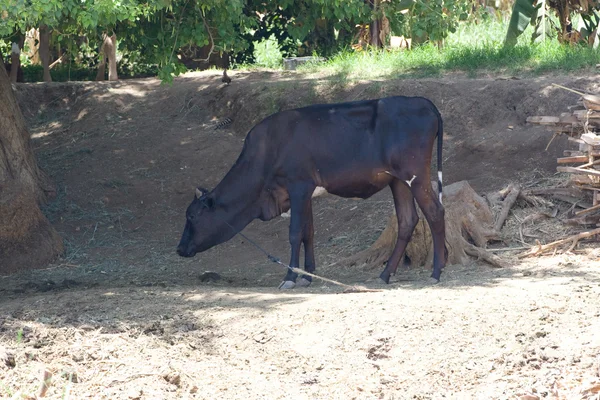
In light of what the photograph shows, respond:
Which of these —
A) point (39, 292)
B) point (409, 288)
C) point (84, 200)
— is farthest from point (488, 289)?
point (84, 200)

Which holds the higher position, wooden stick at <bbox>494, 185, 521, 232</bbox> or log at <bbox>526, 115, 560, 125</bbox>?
log at <bbox>526, 115, 560, 125</bbox>

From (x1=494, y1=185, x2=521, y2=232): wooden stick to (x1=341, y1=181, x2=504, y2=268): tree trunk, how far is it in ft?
0.28

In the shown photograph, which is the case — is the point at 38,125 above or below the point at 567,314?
above

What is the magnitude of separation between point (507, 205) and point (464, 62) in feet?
17.3

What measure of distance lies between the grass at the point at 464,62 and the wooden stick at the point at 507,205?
13.6 ft

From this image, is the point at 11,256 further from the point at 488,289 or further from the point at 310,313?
the point at 488,289

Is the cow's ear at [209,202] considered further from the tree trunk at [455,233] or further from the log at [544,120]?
the log at [544,120]

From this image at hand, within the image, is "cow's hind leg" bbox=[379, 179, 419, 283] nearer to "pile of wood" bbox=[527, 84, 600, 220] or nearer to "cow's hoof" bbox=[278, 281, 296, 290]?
"cow's hoof" bbox=[278, 281, 296, 290]

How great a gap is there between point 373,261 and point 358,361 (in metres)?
3.83

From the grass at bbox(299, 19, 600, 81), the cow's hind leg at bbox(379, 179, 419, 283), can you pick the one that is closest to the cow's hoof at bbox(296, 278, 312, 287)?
the cow's hind leg at bbox(379, 179, 419, 283)

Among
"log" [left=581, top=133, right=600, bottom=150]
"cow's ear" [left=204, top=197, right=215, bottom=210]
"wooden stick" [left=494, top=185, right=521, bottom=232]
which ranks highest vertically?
"log" [left=581, top=133, right=600, bottom=150]

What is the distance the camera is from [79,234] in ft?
37.5

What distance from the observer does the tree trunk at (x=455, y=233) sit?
930 cm

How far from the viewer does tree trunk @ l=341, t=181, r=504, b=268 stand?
30.5 ft
